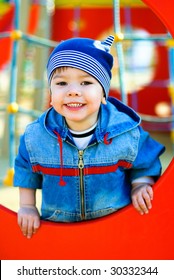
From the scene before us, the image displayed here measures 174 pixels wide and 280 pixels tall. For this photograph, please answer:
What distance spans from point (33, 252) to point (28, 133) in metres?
0.26

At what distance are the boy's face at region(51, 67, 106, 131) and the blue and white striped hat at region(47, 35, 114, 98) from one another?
12mm

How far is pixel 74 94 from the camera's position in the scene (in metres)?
1.01

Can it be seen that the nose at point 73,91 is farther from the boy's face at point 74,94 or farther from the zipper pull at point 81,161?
the zipper pull at point 81,161

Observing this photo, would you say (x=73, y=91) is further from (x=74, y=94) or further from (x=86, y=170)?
(x=86, y=170)

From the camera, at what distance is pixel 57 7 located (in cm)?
355

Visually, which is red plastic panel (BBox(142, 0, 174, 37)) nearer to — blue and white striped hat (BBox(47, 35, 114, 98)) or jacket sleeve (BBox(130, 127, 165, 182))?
blue and white striped hat (BBox(47, 35, 114, 98))

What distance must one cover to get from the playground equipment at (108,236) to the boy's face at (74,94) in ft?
0.70

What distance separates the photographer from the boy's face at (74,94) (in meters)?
1.02

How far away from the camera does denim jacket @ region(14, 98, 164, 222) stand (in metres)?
1.09

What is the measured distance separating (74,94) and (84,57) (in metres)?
0.08

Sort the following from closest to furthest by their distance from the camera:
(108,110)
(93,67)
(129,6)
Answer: (93,67) < (108,110) < (129,6)

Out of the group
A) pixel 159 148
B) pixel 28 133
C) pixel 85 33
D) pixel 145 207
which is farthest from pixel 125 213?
pixel 85 33

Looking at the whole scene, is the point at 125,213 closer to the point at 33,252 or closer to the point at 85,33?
the point at 33,252

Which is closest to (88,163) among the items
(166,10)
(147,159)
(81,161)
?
(81,161)
